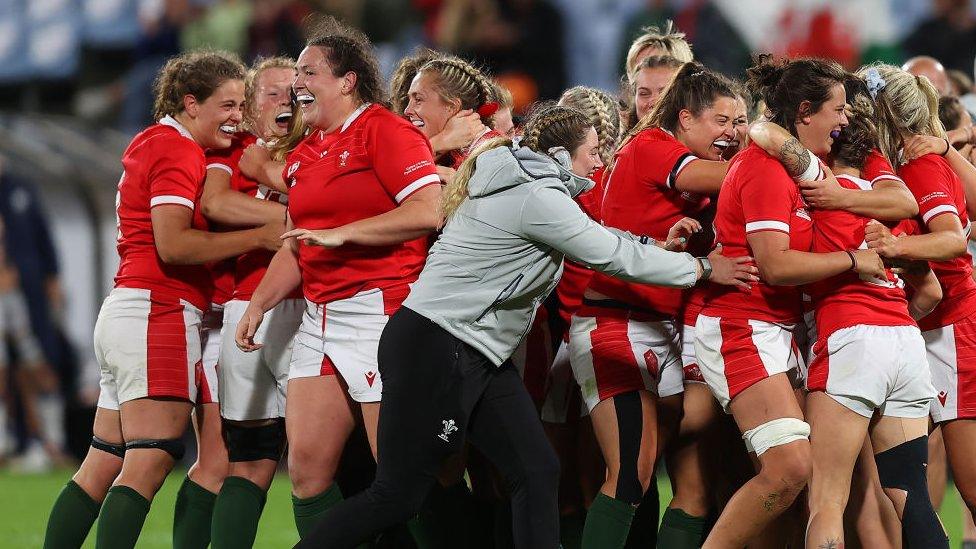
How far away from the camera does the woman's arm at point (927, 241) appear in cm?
440

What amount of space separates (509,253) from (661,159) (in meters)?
0.80

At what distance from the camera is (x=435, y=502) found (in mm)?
5086

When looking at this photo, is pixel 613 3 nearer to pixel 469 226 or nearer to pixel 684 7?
pixel 684 7

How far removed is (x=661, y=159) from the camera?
187 inches

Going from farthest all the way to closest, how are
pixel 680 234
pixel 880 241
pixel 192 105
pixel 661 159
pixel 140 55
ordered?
1. pixel 140 55
2. pixel 192 105
3. pixel 661 159
4. pixel 680 234
5. pixel 880 241

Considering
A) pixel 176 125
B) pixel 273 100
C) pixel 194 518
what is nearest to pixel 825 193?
pixel 273 100

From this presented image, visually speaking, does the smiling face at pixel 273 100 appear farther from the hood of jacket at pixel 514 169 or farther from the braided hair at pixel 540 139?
the hood of jacket at pixel 514 169

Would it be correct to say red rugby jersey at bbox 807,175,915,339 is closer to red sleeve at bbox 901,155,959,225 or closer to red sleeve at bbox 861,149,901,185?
red sleeve at bbox 861,149,901,185

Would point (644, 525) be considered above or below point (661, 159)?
below

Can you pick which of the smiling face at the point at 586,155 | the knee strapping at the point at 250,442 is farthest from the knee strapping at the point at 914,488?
the knee strapping at the point at 250,442

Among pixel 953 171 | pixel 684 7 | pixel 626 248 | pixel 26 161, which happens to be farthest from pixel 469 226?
pixel 26 161

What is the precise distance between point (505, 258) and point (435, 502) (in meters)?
1.25

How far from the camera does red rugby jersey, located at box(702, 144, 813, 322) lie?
14.2ft

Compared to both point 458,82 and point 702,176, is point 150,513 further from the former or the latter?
point 702,176
